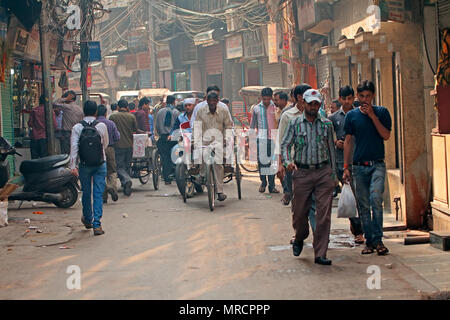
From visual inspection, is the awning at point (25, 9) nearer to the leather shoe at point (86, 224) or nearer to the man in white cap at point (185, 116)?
the man in white cap at point (185, 116)

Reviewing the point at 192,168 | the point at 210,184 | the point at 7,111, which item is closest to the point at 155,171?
the point at 192,168

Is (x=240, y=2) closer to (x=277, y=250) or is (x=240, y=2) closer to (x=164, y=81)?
(x=164, y=81)

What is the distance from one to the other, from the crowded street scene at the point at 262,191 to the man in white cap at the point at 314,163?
0.01 meters

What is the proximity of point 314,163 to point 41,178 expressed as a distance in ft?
20.1

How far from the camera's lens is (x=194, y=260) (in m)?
7.46

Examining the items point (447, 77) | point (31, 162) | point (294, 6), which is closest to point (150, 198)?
point (31, 162)

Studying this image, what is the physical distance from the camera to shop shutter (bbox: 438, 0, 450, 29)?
8.66m

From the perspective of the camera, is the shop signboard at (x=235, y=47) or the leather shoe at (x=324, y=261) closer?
the leather shoe at (x=324, y=261)

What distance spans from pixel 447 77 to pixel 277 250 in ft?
9.60

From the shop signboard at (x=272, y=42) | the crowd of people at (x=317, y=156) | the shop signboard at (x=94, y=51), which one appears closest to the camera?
the crowd of people at (x=317, y=156)

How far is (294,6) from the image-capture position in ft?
63.5

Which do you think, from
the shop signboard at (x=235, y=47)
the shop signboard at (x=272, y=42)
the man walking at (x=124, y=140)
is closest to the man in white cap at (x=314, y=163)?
the man walking at (x=124, y=140)

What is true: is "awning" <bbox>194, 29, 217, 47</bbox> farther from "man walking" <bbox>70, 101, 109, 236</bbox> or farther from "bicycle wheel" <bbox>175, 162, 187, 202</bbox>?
"man walking" <bbox>70, 101, 109, 236</bbox>

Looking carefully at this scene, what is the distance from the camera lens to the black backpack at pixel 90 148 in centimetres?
926
